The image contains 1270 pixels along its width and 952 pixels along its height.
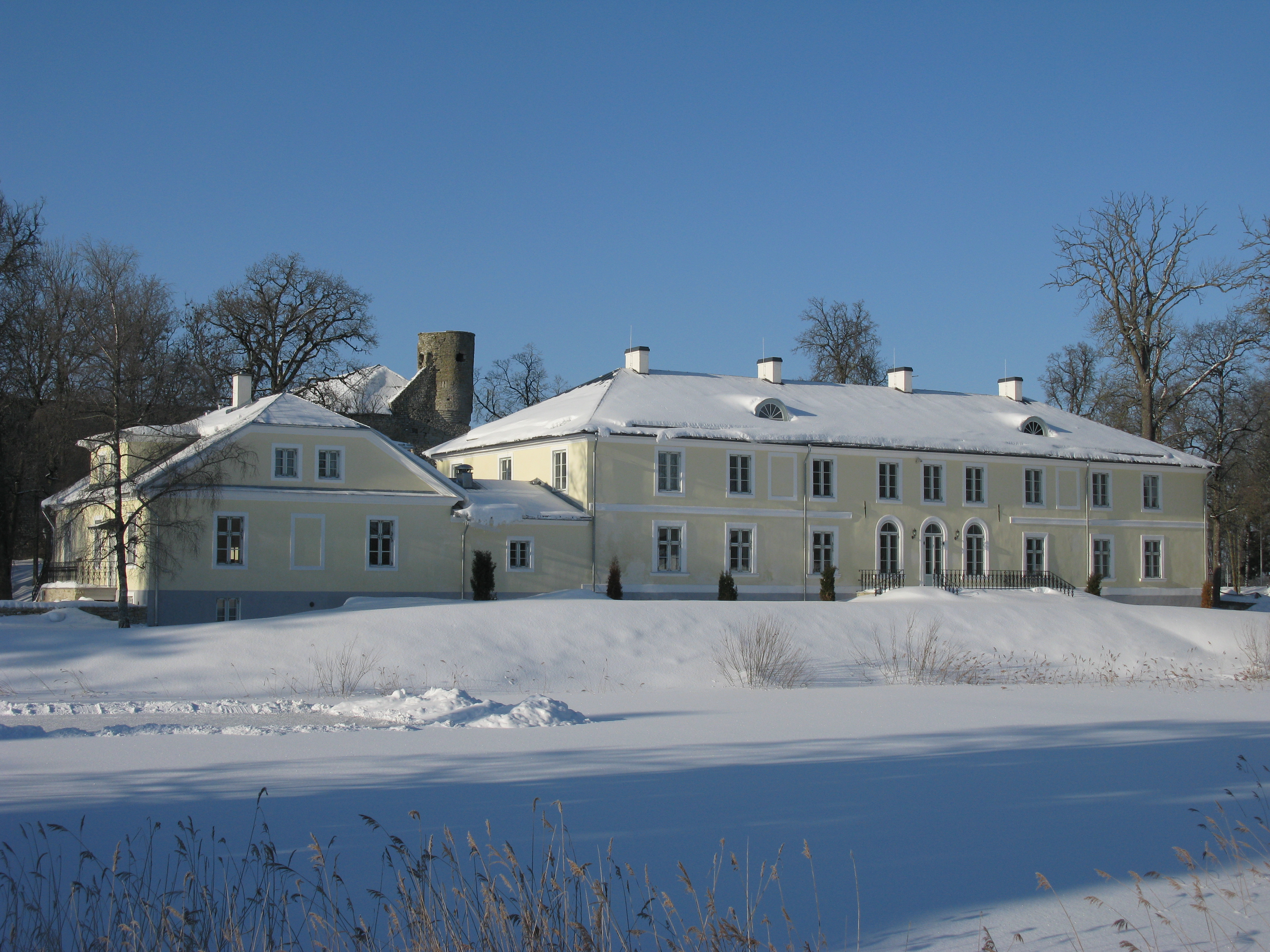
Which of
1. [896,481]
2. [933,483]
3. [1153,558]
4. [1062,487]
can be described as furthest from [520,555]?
[1153,558]

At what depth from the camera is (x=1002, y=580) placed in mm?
38750

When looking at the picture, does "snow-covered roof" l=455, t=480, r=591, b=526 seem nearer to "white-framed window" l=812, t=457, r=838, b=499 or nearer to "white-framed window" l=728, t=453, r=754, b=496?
"white-framed window" l=728, t=453, r=754, b=496

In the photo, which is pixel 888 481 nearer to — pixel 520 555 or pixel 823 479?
pixel 823 479

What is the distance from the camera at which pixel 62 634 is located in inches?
835

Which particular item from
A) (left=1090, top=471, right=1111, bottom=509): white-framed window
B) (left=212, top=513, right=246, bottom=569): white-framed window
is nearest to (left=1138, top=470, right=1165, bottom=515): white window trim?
(left=1090, top=471, right=1111, bottom=509): white-framed window

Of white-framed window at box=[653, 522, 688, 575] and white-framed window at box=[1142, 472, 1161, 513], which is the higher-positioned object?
white-framed window at box=[1142, 472, 1161, 513]

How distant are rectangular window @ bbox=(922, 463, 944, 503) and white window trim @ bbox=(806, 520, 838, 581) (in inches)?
139

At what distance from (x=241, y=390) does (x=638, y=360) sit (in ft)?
40.5

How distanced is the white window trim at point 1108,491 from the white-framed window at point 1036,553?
7.91 feet

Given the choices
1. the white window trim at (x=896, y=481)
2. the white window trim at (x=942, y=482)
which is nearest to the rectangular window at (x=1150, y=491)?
the white window trim at (x=942, y=482)

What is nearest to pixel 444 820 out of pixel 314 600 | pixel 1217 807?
pixel 1217 807

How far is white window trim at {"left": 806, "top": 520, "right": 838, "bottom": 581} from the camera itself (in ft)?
120

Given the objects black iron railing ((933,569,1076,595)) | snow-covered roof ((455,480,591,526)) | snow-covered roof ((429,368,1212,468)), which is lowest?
black iron railing ((933,569,1076,595))

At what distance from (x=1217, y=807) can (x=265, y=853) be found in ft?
20.2
